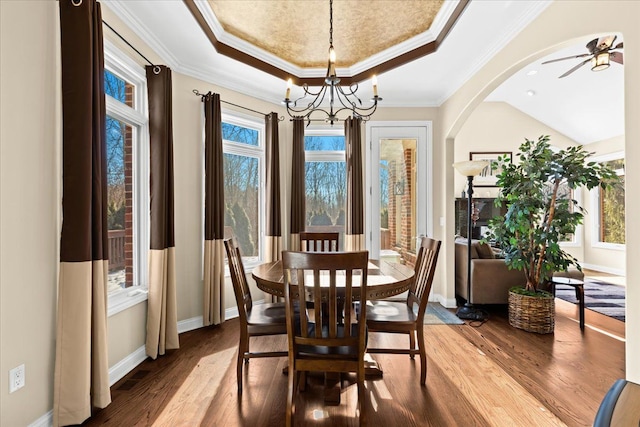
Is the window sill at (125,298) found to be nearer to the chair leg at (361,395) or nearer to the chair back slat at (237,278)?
the chair back slat at (237,278)

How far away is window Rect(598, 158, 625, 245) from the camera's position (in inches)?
267

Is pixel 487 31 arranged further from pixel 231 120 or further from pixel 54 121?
pixel 54 121

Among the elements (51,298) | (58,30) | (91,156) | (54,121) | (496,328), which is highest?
(58,30)

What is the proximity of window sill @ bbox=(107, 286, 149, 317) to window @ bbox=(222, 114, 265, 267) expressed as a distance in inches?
52.5

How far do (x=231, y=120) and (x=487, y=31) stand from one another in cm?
284

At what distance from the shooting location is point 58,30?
75.9 inches

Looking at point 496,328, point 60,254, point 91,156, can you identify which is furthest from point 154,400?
point 496,328

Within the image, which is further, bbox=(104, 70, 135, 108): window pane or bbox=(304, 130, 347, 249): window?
bbox=(304, 130, 347, 249): window

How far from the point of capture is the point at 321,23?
3.08 meters

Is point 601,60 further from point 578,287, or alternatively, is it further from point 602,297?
point 602,297

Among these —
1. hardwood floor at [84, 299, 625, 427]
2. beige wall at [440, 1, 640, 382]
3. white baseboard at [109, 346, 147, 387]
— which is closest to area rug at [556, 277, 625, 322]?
hardwood floor at [84, 299, 625, 427]

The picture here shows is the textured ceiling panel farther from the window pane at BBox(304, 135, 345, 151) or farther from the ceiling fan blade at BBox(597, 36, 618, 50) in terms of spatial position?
the ceiling fan blade at BBox(597, 36, 618, 50)

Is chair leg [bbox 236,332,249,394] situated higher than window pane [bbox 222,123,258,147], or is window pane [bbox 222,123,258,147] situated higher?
window pane [bbox 222,123,258,147]

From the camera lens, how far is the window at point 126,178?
257cm
